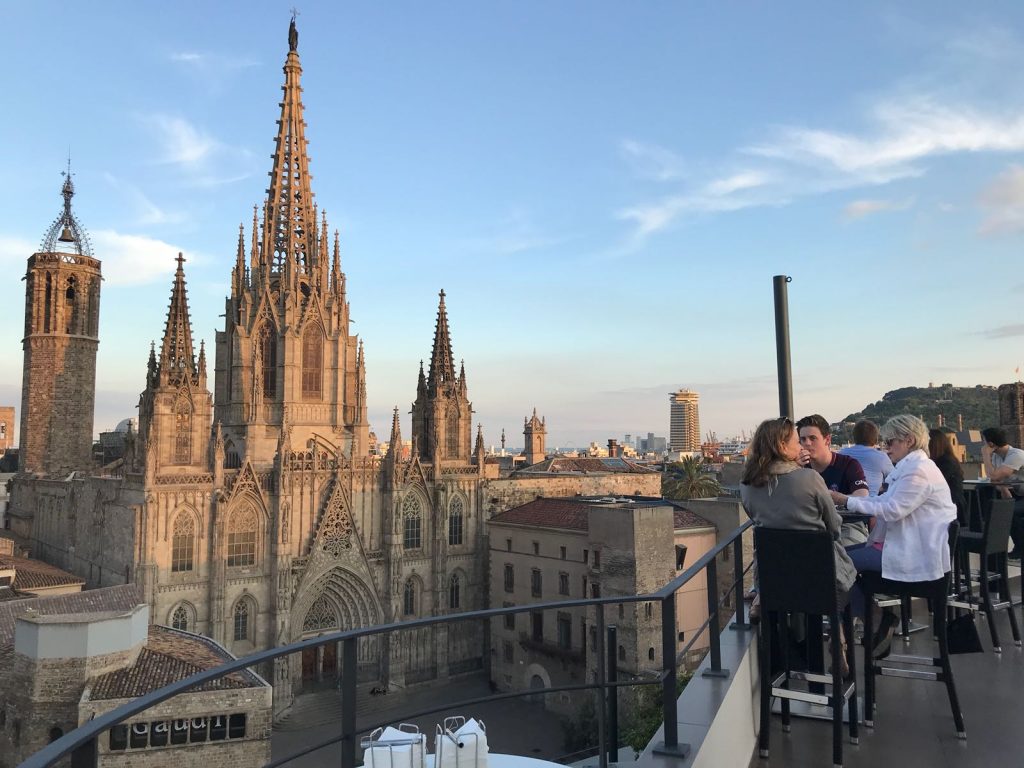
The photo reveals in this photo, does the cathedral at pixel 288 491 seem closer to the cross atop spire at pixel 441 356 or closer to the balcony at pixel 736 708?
the cross atop spire at pixel 441 356

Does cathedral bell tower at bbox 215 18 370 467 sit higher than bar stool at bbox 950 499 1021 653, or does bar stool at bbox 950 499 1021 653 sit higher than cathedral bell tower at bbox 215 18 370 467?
cathedral bell tower at bbox 215 18 370 467

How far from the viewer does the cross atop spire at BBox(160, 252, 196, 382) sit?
29891 mm

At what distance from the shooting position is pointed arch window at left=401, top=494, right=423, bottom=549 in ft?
114

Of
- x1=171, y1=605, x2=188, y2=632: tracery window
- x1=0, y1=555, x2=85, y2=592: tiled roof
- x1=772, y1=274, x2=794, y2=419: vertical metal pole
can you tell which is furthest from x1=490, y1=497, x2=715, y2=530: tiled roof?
x1=772, y1=274, x2=794, y2=419: vertical metal pole

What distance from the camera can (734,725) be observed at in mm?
4727

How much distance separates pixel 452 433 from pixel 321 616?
425 inches

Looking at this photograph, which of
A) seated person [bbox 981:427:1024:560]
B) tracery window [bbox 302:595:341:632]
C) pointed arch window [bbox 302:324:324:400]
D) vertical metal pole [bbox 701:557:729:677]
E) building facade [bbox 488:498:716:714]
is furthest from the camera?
pointed arch window [bbox 302:324:324:400]

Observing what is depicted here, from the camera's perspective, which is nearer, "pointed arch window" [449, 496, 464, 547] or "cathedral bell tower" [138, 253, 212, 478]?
"cathedral bell tower" [138, 253, 212, 478]

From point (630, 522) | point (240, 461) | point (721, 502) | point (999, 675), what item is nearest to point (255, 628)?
point (240, 461)

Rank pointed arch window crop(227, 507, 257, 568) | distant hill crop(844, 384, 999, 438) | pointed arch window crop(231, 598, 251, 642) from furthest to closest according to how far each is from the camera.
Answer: distant hill crop(844, 384, 999, 438)
pointed arch window crop(227, 507, 257, 568)
pointed arch window crop(231, 598, 251, 642)

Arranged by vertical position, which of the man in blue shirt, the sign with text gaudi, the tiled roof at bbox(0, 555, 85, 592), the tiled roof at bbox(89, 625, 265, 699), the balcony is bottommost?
the sign with text gaudi

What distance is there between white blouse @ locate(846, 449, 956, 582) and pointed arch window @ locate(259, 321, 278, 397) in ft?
110

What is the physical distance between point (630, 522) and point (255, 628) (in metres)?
16.1

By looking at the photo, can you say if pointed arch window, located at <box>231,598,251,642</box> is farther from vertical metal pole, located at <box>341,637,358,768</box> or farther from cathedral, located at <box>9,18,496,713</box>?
vertical metal pole, located at <box>341,637,358,768</box>
